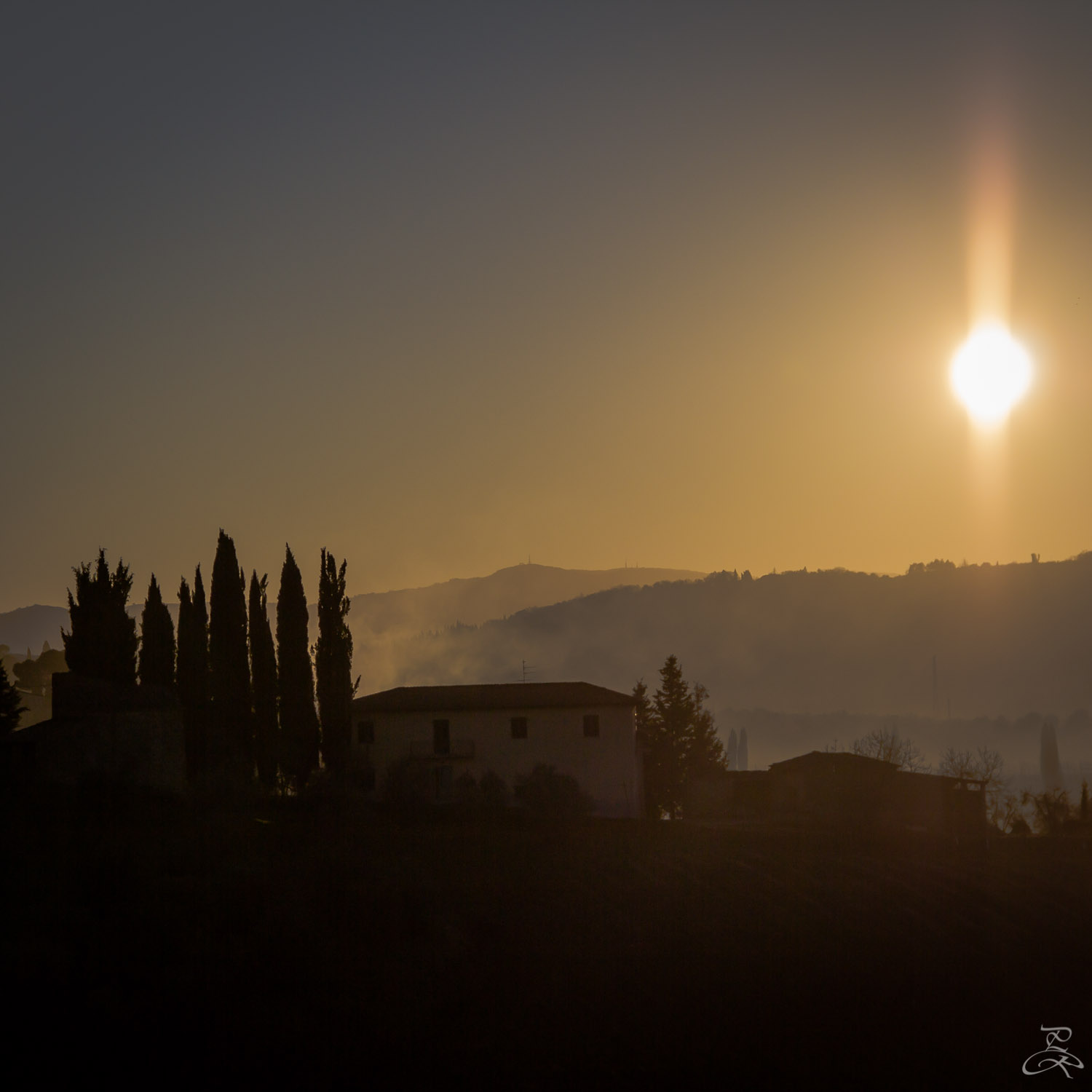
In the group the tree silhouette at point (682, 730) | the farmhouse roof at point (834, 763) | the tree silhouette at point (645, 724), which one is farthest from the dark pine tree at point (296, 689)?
the tree silhouette at point (682, 730)

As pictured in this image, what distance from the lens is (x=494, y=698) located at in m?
58.8

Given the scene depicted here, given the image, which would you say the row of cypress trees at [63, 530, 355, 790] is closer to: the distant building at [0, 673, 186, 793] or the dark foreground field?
the distant building at [0, 673, 186, 793]

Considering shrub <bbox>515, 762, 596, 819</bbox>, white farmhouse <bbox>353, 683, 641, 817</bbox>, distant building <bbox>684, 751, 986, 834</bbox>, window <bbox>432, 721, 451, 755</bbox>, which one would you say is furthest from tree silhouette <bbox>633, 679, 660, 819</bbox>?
shrub <bbox>515, 762, 596, 819</bbox>

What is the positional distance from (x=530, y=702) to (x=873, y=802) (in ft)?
62.1

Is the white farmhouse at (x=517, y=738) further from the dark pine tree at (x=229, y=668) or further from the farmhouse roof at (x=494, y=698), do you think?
the dark pine tree at (x=229, y=668)

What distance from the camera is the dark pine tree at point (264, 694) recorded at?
168 ft

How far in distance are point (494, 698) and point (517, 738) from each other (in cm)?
291

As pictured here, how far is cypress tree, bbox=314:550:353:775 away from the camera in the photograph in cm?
5416

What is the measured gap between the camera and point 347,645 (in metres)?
57.4

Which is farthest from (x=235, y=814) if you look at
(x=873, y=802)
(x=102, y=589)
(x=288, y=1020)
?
(x=873, y=802)

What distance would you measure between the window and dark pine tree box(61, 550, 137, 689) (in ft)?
52.1

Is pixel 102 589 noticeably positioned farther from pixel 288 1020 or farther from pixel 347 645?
pixel 288 1020

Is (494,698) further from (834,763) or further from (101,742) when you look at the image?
(834,763)

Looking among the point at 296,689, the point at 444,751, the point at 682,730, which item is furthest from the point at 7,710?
the point at 682,730
